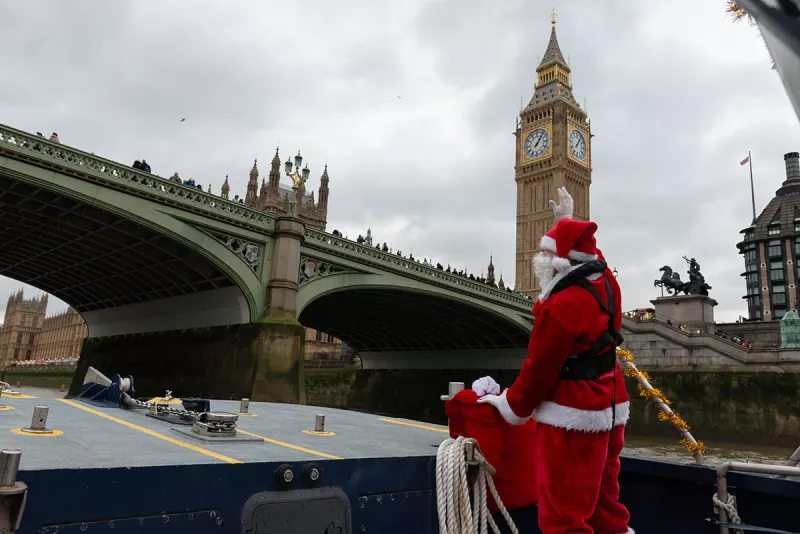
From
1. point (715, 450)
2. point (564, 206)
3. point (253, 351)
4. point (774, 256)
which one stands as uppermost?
point (774, 256)

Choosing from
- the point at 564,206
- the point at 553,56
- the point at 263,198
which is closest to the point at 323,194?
the point at 263,198

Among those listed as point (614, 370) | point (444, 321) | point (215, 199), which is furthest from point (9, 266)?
point (614, 370)

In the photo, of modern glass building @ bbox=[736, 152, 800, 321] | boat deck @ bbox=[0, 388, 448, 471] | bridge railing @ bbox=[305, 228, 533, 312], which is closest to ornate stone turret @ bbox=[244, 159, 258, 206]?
bridge railing @ bbox=[305, 228, 533, 312]

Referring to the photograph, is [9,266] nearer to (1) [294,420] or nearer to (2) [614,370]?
(1) [294,420]

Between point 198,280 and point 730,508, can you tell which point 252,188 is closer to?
point 198,280

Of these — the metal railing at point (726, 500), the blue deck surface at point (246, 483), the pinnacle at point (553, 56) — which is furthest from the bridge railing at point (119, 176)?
the pinnacle at point (553, 56)

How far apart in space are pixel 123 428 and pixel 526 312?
32246 mm

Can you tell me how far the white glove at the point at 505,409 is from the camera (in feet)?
9.70

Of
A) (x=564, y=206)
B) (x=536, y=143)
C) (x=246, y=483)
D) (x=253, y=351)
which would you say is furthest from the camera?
(x=536, y=143)

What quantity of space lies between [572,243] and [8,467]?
2753 millimetres

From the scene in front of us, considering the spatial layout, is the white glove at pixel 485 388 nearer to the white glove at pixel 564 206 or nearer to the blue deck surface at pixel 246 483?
the blue deck surface at pixel 246 483

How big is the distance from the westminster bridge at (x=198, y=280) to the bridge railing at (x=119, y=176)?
41 mm

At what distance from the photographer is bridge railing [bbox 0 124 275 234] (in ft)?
53.0

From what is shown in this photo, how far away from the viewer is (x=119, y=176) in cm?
1823
